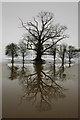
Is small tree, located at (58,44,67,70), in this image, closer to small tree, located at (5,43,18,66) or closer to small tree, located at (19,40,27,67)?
small tree, located at (19,40,27,67)

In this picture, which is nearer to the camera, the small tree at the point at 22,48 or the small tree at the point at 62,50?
the small tree at the point at 62,50

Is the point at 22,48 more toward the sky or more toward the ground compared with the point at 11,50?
more toward the sky

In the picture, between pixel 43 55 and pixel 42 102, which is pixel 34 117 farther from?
pixel 43 55

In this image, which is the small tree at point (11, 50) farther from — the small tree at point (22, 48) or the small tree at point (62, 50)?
the small tree at point (62, 50)

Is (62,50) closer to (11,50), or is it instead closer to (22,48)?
(22,48)

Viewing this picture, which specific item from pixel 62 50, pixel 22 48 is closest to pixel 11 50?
pixel 22 48

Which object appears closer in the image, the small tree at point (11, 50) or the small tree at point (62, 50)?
the small tree at point (62, 50)

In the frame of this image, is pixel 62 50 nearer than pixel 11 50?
Yes

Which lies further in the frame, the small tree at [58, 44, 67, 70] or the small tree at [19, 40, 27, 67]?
the small tree at [19, 40, 27, 67]

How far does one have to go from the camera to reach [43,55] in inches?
495

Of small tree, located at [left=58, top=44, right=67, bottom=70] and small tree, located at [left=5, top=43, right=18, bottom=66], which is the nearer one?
small tree, located at [left=58, top=44, right=67, bottom=70]

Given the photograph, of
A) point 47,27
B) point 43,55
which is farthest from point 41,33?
point 43,55

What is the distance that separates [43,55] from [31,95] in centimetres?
992

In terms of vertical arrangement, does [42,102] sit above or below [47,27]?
below
